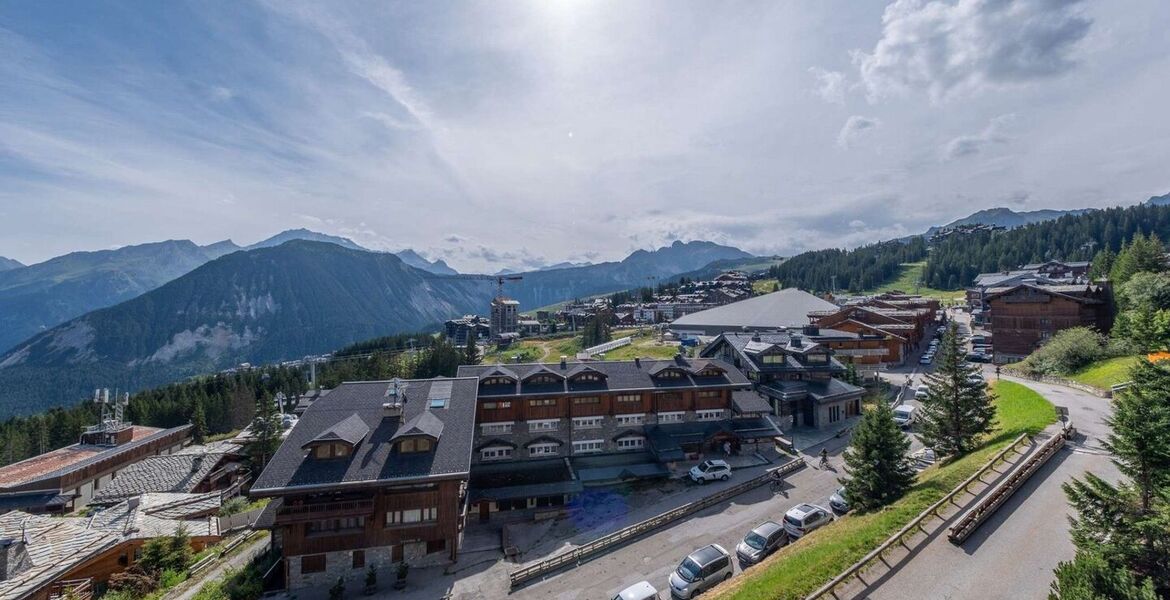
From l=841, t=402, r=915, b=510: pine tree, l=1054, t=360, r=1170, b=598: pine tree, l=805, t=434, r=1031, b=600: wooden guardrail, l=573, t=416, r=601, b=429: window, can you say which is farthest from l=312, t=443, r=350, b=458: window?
l=1054, t=360, r=1170, b=598: pine tree

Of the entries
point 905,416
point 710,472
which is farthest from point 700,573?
point 905,416

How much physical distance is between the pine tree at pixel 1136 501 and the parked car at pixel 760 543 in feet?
45.0

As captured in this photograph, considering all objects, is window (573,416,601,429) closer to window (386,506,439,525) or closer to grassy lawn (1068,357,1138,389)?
window (386,506,439,525)

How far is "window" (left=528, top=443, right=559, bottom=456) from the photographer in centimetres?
4434

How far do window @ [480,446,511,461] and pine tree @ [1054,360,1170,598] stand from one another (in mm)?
37586

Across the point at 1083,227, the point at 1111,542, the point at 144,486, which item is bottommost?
the point at 144,486

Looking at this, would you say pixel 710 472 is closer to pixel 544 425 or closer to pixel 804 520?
pixel 804 520

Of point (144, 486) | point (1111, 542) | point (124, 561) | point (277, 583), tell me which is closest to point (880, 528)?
point (1111, 542)

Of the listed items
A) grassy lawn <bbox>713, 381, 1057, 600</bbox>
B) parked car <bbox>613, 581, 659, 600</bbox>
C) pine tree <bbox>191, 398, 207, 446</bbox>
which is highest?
grassy lawn <bbox>713, 381, 1057, 600</bbox>

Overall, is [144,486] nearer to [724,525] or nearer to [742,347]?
[724,525]

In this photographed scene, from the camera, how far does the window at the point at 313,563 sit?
99.1 feet

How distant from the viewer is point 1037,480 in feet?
78.1

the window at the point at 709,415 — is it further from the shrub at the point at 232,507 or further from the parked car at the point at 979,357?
the parked car at the point at 979,357

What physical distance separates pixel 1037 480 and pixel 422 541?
119ft
